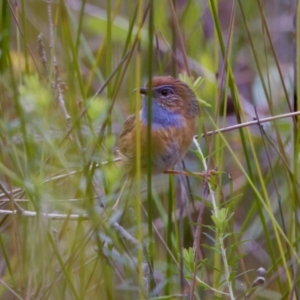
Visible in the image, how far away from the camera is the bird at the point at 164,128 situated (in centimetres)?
296

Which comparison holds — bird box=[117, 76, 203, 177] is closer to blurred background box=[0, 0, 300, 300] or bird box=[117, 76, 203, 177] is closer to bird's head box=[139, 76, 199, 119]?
bird's head box=[139, 76, 199, 119]

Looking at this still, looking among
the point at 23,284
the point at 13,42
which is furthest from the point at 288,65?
the point at 23,284

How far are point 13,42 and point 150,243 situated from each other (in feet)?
6.05

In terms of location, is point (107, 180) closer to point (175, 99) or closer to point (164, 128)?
point (164, 128)

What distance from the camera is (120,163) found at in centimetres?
320

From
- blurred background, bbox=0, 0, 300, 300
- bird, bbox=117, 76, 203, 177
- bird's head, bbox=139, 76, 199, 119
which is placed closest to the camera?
blurred background, bbox=0, 0, 300, 300

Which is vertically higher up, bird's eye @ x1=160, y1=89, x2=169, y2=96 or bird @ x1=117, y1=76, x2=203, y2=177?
bird's eye @ x1=160, y1=89, x2=169, y2=96

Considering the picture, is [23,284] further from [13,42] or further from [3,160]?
[13,42]

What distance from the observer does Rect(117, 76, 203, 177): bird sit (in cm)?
296

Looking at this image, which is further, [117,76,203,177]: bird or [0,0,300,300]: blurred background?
[117,76,203,177]: bird

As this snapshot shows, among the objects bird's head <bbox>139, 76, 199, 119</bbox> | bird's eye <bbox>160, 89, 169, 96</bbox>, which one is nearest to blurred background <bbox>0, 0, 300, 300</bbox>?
bird's head <bbox>139, 76, 199, 119</bbox>

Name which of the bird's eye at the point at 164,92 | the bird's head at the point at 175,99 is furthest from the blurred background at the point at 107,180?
the bird's eye at the point at 164,92

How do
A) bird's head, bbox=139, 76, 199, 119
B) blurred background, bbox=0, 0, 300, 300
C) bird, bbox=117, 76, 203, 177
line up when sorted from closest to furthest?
blurred background, bbox=0, 0, 300, 300, bird, bbox=117, 76, 203, 177, bird's head, bbox=139, 76, 199, 119

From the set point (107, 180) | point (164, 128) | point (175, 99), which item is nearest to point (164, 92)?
point (175, 99)
